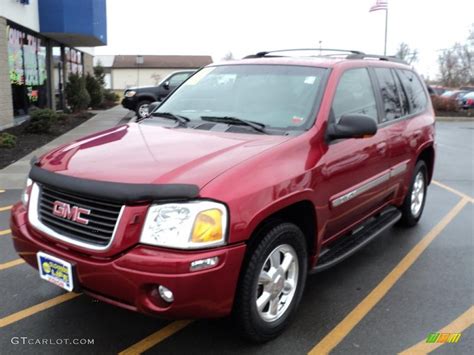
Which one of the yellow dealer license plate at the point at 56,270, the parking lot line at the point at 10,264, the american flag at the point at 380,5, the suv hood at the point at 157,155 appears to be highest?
the american flag at the point at 380,5

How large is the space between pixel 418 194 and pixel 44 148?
26.9 ft

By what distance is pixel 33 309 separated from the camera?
3539 mm

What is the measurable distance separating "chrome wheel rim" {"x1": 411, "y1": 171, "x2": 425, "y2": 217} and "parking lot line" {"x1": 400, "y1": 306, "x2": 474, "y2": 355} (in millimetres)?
2050

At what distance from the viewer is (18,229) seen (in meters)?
3.14

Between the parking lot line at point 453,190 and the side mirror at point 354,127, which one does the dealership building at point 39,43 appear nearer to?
the parking lot line at point 453,190

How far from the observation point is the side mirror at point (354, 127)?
11.3 ft

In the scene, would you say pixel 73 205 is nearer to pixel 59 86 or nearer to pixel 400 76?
pixel 400 76

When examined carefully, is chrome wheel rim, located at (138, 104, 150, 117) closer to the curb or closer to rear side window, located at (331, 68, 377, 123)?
the curb

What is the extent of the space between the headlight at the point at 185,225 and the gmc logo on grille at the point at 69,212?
0.42 meters

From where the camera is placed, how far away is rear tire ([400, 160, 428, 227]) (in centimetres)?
542

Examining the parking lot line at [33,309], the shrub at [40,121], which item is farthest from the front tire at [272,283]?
the shrub at [40,121]

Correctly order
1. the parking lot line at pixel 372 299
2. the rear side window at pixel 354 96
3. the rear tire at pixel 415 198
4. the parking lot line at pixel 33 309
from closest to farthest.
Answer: the parking lot line at pixel 372 299 → the parking lot line at pixel 33 309 → the rear side window at pixel 354 96 → the rear tire at pixel 415 198

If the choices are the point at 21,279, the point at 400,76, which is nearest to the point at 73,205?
the point at 21,279

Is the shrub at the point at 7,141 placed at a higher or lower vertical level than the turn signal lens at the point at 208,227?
lower
